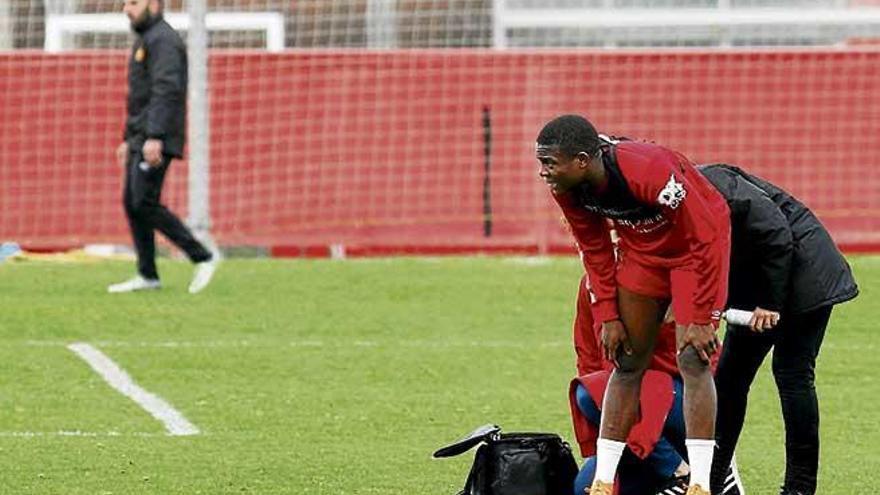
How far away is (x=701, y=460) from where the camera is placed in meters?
7.74

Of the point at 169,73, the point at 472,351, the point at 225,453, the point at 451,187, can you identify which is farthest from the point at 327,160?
the point at 225,453

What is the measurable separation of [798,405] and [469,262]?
28.1 feet

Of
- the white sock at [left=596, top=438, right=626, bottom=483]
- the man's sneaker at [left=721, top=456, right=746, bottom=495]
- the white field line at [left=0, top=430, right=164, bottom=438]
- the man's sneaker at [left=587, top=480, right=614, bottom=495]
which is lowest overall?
the white field line at [left=0, top=430, right=164, bottom=438]

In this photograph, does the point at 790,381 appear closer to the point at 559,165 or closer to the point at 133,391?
the point at 559,165

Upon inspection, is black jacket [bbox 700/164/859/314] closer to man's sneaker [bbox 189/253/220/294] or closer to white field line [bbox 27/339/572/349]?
white field line [bbox 27/339/572/349]

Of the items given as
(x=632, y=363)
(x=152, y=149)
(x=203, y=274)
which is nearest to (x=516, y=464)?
(x=632, y=363)

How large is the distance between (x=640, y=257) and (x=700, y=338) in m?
0.37

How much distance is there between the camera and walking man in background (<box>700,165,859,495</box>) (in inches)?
315

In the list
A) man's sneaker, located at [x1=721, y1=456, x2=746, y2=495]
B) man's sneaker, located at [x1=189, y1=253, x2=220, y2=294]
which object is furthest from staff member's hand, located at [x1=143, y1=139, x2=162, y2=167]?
man's sneaker, located at [x1=721, y1=456, x2=746, y2=495]

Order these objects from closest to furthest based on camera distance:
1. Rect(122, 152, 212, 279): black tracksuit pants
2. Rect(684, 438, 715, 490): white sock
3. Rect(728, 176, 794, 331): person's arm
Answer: Rect(684, 438, 715, 490): white sock
Rect(728, 176, 794, 331): person's arm
Rect(122, 152, 212, 279): black tracksuit pants

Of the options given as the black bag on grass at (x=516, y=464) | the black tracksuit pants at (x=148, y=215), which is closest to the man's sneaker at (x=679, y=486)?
the black bag on grass at (x=516, y=464)

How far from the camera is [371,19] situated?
20016mm

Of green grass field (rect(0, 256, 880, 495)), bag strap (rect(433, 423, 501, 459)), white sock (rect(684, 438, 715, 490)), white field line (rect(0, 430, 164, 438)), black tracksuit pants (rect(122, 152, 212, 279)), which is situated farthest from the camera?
black tracksuit pants (rect(122, 152, 212, 279))

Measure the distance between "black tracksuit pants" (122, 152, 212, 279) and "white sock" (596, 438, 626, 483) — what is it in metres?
7.18
